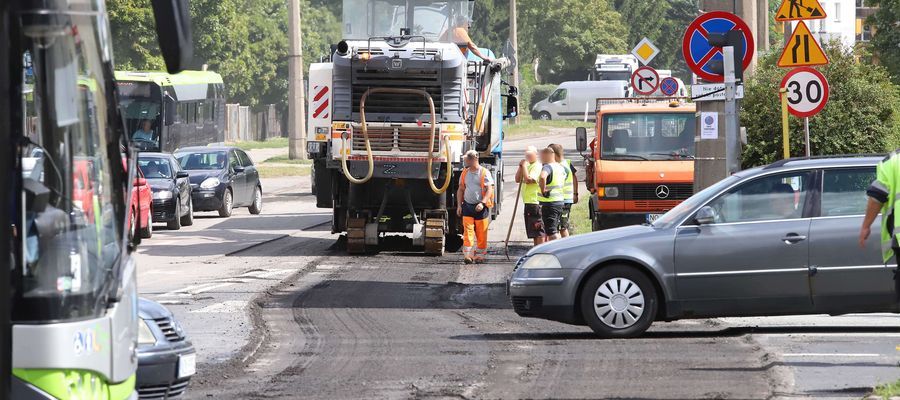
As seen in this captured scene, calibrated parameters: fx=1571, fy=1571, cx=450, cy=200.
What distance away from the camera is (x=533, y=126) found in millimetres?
75938

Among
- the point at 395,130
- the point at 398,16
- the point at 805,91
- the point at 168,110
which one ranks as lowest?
the point at 395,130

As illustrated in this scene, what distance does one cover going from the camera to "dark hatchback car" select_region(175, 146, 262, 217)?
1220 inches

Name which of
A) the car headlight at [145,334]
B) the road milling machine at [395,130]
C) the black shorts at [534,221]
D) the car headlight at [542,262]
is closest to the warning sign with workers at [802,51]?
the black shorts at [534,221]

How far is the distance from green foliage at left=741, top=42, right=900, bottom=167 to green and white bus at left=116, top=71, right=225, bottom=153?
20.1 metres

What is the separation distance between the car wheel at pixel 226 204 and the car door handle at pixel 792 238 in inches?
784

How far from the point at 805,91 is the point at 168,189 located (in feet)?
45.0

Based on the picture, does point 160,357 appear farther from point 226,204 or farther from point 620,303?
point 226,204

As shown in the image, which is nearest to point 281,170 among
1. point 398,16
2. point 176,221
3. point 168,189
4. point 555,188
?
point 176,221

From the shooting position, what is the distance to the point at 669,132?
23.2m

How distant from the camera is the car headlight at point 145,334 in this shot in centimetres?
759

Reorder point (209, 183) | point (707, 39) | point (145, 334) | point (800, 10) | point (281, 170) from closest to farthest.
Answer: point (145, 334) → point (707, 39) → point (800, 10) → point (209, 183) → point (281, 170)

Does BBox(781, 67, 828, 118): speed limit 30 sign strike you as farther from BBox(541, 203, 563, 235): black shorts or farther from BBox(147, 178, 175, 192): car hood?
BBox(147, 178, 175, 192): car hood

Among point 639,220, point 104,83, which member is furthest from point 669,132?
Result: point 104,83

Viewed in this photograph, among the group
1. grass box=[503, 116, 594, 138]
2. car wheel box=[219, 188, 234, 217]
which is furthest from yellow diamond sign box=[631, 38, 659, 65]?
grass box=[503, 116, 594, 138]
